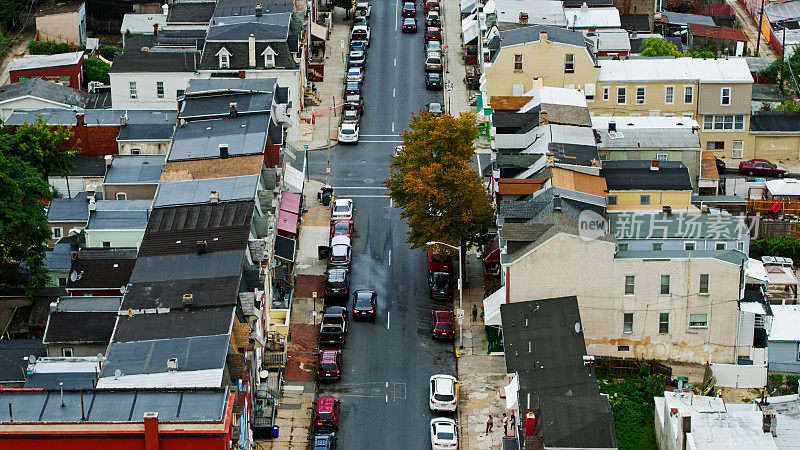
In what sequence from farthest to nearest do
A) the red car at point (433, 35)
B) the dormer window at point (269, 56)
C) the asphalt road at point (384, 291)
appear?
the red car at point (433, 35) < the dormer window at point (269, 56) < the asphalt road at point (384, 291)

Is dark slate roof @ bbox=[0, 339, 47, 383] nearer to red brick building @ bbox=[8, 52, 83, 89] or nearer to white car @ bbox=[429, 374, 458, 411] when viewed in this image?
white car @ bbox=[429, 374, 458, 411]

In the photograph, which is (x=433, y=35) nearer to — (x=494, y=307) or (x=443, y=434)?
(x=494, y=307)

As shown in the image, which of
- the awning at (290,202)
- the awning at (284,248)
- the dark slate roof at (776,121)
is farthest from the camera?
the dark slate roof at (776,121)

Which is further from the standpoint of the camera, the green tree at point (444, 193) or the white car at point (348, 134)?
the white car at point (348, 134)

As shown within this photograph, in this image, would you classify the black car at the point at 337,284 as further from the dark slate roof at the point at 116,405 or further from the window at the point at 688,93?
the window at the point at 688,93

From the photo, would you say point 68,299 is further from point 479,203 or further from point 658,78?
point 658,78

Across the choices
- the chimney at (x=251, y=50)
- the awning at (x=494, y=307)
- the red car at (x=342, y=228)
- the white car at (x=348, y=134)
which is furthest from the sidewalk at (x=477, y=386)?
the chimney at (x=251, y=50)

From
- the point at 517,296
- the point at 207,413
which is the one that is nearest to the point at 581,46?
the point at 517,296
